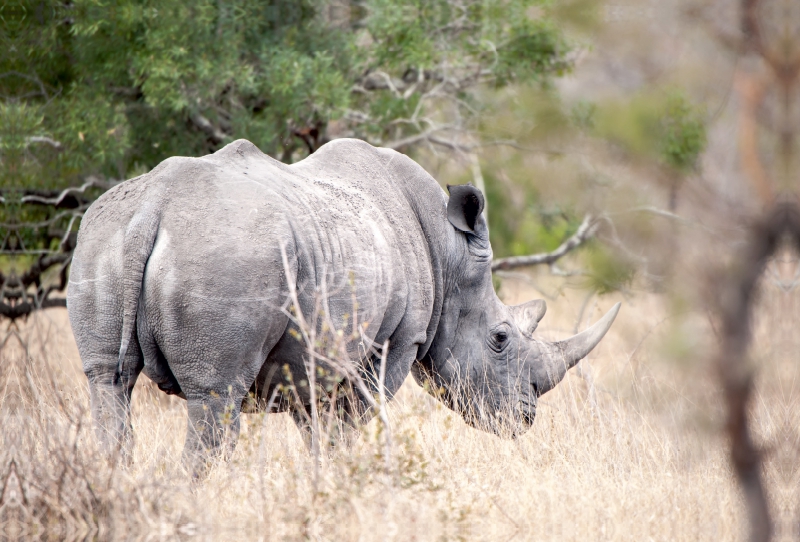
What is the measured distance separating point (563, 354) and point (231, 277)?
292 cm

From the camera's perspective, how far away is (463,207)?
20.5 ft

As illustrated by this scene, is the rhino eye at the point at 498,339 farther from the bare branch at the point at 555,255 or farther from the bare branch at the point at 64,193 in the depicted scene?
the bare branch at the point at 64,193

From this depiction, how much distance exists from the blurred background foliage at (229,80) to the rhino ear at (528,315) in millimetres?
933

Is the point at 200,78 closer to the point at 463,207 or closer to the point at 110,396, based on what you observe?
the point at 463,207

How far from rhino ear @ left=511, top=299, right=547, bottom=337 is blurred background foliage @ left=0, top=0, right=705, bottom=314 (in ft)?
3.06

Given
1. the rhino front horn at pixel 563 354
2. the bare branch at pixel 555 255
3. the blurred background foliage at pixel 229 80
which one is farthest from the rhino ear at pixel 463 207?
the bare branch at pixel 555 255

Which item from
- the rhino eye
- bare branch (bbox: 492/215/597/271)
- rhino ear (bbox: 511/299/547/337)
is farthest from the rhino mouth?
bare branch (bbox: 492/215/597/271)

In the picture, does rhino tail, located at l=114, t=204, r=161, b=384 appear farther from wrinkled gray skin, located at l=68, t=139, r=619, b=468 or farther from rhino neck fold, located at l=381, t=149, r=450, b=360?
rhino neck fold, located at l=381, t=149, r=450, b=360

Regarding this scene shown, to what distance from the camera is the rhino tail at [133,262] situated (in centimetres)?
450

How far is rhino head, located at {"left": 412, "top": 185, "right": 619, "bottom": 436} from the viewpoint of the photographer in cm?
626

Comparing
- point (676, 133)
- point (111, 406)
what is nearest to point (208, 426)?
point (111, 406)

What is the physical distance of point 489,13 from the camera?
30.1ft

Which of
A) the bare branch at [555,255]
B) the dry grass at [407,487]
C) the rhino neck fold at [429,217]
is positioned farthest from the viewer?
the bare branch at [555,255]

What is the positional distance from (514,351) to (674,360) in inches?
137
